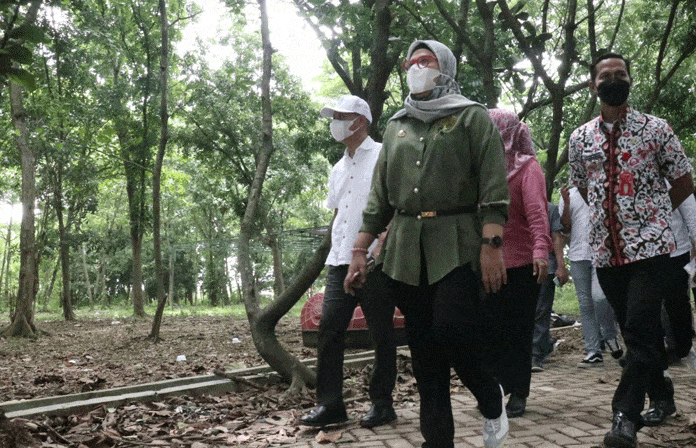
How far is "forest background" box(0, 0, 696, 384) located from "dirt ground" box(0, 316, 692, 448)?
591mm

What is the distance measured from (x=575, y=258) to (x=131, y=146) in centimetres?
1413

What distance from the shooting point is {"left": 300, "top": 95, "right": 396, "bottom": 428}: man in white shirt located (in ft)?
15.3

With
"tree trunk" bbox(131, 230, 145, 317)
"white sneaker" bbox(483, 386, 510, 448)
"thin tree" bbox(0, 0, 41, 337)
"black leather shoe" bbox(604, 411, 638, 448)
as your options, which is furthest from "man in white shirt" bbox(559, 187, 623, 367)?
"tree trunk" bbox(131, 230, 145, 317)

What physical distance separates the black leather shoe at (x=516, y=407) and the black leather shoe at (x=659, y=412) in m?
0.76

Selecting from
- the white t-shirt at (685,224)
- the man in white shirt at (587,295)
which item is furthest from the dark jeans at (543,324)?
the white t-shirt at (685,224)

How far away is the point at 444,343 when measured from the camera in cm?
316

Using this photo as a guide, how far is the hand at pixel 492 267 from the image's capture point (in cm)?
312

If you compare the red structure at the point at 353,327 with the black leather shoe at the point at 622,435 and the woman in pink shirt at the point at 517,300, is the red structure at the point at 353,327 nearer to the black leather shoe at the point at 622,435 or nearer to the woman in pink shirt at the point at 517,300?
the woman in pink shirt at the point at 517,300

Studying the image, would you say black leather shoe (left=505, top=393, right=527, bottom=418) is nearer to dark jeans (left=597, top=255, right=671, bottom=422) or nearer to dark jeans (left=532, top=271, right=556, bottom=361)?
dark jeans (left=597, top=255, right=671, bottom=422)

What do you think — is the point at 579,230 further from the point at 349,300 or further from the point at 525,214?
the point at 349,300

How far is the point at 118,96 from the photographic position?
58.5 feet

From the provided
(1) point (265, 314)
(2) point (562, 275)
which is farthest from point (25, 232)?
(2) point (562, 275)

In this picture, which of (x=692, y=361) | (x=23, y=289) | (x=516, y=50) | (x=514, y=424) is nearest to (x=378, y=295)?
(x=514, y=424)

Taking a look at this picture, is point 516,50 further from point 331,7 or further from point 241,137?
point 241,137
